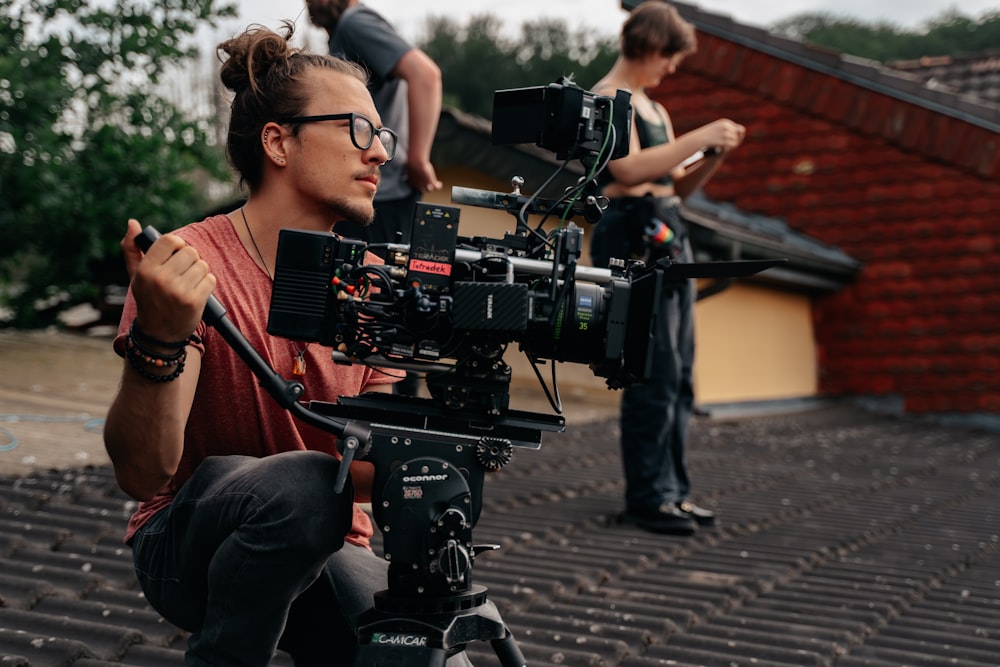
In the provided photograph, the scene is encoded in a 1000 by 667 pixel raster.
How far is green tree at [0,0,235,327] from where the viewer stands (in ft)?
27.5

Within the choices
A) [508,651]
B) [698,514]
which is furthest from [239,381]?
[698,514]

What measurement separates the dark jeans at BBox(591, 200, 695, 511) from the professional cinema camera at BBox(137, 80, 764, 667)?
92.6 inches

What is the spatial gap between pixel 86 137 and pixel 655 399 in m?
7.45

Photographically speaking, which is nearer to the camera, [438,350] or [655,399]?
[438,350]

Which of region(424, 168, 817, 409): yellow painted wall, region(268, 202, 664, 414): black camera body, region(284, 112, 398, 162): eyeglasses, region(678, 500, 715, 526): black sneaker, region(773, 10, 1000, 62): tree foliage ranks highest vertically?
region(773, 10, 1000, 62): tree foliage

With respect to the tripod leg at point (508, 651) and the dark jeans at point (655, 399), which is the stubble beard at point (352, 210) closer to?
the tripod leg at point (508, 651)

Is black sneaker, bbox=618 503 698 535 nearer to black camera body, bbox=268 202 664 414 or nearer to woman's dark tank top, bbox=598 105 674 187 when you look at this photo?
woman's dark tank top, bbox=598 105 674 187

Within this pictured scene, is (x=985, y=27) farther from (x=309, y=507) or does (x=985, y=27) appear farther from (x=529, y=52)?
(x=309, y=507)

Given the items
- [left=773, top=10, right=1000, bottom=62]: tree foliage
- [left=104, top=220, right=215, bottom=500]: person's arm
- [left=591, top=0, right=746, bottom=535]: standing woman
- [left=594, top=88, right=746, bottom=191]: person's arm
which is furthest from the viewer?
[left=773, top=10, right=1000, bottom=62]: tree foliage

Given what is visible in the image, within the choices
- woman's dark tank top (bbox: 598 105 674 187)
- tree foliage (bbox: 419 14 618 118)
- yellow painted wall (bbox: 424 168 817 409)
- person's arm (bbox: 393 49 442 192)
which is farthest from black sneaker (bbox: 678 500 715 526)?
tree foliage (bbox: 419 14 618 118)

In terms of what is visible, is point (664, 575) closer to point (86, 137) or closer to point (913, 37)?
point (86, 137)

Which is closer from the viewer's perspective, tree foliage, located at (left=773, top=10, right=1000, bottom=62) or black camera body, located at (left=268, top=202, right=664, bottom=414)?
black camera body, located at (left=268, top=202, right=664, bottom=414)

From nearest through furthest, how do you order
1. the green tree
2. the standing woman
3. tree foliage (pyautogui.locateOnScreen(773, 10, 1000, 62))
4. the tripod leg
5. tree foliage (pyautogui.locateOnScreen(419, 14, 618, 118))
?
1. the tripod leg
2. the standing woman
3. the green tree
4. tree foliage (pyautogui.locateOnScreen(773, 10, 1000, 62))
5. tree foliage (pyautogui.locateOnScreen(419, 14, 618, 118))

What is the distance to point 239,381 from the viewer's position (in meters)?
2.01
